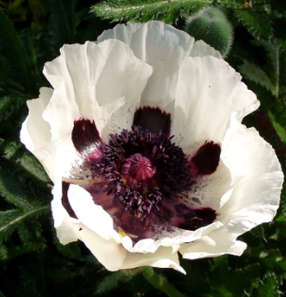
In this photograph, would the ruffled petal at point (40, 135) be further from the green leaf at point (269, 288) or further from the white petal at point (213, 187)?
the green leaf at point (269, 288)

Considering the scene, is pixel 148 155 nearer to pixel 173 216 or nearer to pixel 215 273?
pixel 173 216

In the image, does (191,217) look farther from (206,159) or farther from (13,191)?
(13,191)

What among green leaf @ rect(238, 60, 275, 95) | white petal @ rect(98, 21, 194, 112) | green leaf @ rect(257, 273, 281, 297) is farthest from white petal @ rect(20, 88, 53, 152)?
green leaf @ rect(238, 60, 275, 95)

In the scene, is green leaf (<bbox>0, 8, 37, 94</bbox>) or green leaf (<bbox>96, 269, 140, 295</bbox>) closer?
green leaf (<bbox>96, 269, 140, 295</bbox>)

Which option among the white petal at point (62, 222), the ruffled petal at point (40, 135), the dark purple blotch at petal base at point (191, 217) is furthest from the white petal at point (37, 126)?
the dark purple blotch at petal base at point (191, 217)

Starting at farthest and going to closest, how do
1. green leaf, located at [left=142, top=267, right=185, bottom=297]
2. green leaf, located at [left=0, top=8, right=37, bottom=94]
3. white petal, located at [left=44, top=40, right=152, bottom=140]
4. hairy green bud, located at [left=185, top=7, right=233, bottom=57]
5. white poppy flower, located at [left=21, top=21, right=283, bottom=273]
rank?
green leaf, located at [left=0, top=8, right=37, bottom=94] < hairy green bud, located at [left=185, top=7, right=233, bottom=57] < green leaf, located at [left=142, top=267, right=185, bottom=297] < white petal, located at [left=44, top=40, right=152, bottom=140] < white poppy flower, located at [left=21, top=21, right=283, bottom=273]

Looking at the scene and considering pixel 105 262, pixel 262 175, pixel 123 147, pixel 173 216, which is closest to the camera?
pixel 105 262

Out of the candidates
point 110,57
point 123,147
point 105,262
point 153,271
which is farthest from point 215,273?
point 110,57

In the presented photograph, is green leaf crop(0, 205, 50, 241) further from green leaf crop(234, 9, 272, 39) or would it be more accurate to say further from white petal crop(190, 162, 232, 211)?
green leaf crop(234, 9, 272, 39)
